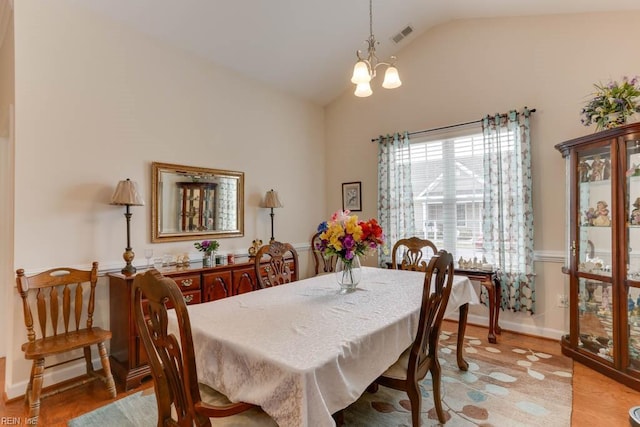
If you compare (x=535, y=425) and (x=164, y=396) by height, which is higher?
(x=164, y=396)

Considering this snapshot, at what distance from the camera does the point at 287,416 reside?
3.51 feet

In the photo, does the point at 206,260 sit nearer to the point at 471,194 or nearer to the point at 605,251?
the point at 471,194

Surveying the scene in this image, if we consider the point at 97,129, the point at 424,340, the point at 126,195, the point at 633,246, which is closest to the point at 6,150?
the point at 97,129

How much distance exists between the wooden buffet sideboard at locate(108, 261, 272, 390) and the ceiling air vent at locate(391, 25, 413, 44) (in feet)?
10.5

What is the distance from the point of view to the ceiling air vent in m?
3.86

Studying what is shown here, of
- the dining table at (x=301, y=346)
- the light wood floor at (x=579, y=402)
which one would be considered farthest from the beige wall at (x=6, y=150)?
the dining table at (x=301, y=346)

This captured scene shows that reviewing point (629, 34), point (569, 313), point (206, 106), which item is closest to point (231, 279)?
point (206, 106)

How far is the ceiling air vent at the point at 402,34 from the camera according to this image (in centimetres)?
386

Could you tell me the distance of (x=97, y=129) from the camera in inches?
109

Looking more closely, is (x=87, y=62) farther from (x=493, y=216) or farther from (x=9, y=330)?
(x=493, y=216)

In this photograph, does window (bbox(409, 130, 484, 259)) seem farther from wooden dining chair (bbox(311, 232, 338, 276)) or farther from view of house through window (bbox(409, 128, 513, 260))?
wooden dining chair (bbox(311, 232, 338, 276))

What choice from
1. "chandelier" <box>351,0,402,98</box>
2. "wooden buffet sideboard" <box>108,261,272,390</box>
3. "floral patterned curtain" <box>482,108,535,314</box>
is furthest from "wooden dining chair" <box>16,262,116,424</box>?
"floral patterned curtain" <box>482,108,535,314</box>

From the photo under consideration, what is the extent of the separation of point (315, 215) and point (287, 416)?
3841 millimetres

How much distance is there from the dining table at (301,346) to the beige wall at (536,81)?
2.21m
